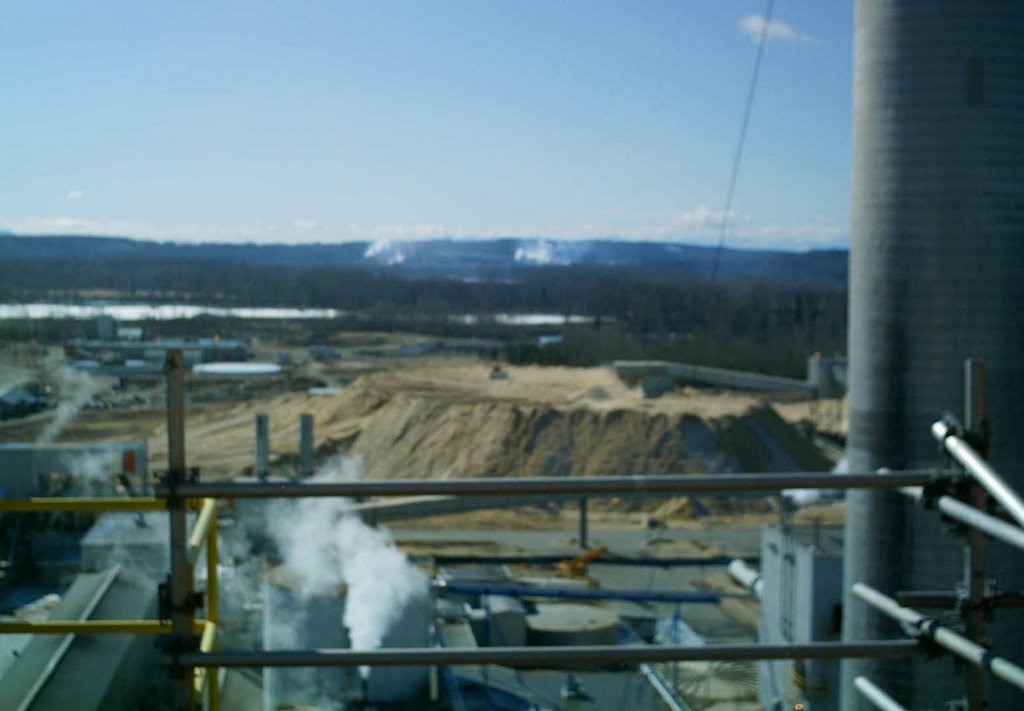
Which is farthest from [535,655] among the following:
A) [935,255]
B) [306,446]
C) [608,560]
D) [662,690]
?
[306,446]

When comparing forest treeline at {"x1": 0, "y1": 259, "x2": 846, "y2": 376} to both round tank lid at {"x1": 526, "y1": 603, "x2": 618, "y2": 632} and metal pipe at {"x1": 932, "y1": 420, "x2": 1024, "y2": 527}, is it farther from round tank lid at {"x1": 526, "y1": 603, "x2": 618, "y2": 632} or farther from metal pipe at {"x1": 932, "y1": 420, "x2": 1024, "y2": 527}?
metal pipe at {"x1": 932, "y1": 420, "x2": 1024, "y2": 527}

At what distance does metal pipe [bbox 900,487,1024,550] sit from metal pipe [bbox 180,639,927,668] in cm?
28

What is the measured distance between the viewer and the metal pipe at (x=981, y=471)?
2.00 m

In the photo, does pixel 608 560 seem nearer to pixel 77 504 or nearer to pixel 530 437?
pixel 530 437

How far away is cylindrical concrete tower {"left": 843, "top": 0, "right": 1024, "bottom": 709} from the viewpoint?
5.20 metres

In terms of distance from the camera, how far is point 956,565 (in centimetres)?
539

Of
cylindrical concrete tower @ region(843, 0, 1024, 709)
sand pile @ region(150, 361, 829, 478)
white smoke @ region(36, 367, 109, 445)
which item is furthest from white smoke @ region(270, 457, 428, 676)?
sand pile @ region(150, 361, 829, 478)

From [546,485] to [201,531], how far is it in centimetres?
84

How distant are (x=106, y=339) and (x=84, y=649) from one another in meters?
26.8

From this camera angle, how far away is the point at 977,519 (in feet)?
6.93

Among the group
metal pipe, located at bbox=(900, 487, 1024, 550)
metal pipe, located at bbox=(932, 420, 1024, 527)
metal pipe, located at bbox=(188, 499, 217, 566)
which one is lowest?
metal pipe, located at bbox=(188, 499, 217, 566)

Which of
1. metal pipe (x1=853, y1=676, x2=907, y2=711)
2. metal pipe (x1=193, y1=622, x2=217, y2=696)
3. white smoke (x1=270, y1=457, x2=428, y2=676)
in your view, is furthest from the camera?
white smoke (x1=270, y1=457, x2=428, y2=676)

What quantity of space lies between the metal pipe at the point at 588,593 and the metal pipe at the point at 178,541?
10119 mm

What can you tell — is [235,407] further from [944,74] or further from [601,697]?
[944,74]
